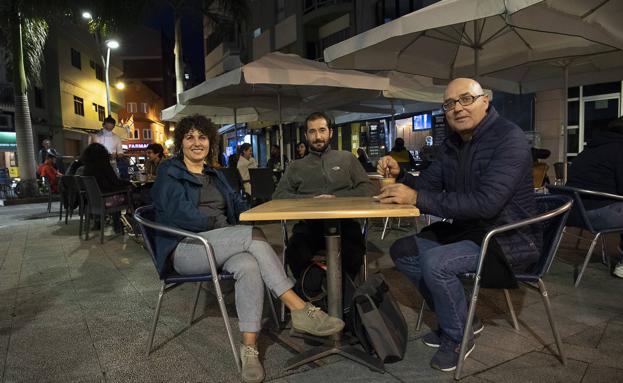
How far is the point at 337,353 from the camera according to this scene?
97.9 inches

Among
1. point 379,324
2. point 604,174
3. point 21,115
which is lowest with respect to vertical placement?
point 379,324

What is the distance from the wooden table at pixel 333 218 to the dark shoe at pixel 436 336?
469mm

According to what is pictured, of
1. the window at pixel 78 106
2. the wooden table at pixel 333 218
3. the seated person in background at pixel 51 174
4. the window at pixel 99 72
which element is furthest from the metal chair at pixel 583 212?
the window at pixel 99 72

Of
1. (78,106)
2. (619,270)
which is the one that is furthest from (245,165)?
(78,106)

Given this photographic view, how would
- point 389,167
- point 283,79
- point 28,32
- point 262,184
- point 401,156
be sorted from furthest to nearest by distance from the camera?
point 28,32
point 401,156
point 262,184
point 283,79
point 389,167

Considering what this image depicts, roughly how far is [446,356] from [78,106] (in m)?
32.6

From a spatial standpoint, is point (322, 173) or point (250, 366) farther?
point (322, 173)

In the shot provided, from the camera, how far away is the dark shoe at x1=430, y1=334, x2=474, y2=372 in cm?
232

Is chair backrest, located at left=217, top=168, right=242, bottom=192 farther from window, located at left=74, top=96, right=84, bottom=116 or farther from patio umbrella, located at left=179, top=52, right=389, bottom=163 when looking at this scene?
window, located at left=74, top=96, right=84, bottom=116

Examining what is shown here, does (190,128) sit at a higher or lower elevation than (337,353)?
higher

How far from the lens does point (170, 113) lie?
9.55 m

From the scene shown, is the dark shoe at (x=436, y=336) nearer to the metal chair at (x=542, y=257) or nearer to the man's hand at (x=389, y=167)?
the metal chair at (x=542, y=257)

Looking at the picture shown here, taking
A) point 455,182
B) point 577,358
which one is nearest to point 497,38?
point 455,182

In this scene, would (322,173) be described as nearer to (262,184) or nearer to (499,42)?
(499,42)
